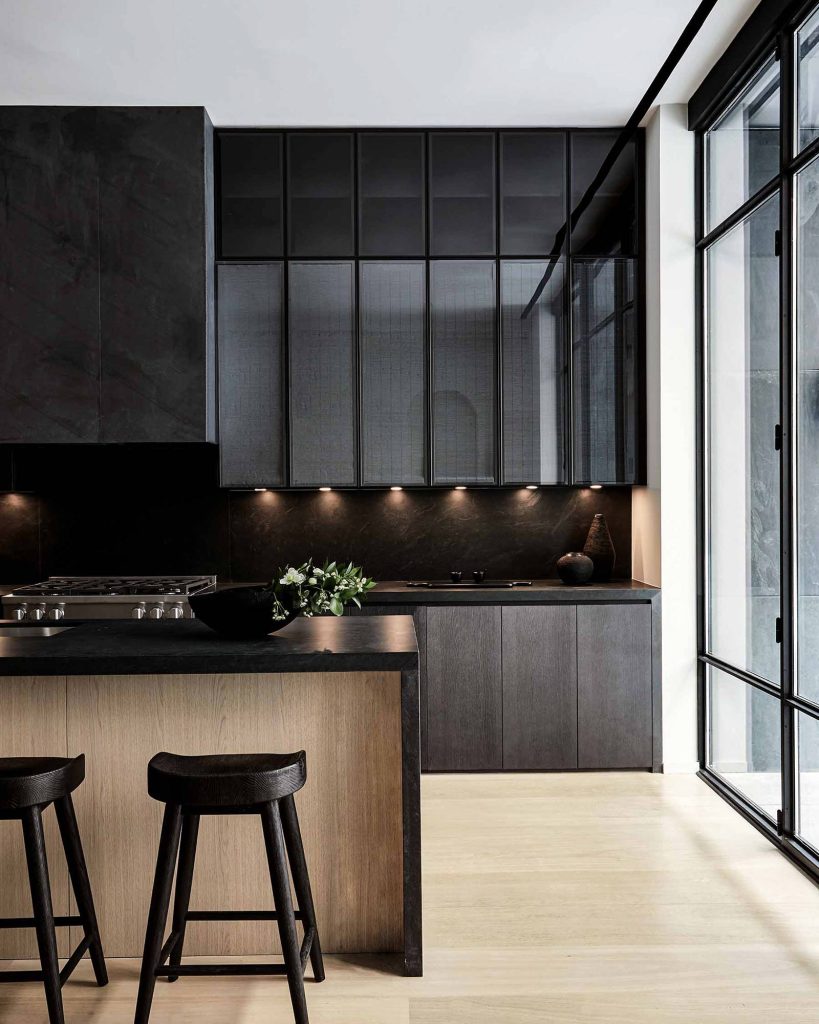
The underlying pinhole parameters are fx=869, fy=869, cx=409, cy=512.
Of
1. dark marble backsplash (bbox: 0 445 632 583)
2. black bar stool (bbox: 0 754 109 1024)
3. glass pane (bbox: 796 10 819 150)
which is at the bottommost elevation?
black bar stool (bbox: 0 754 109 1024)

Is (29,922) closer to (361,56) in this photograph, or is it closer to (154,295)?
(154,295)

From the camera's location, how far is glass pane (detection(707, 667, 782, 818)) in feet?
12.0

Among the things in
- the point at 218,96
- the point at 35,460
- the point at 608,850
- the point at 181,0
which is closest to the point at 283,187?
the point at 218,96

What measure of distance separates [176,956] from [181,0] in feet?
11.4

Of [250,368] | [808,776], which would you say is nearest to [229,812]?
[808,776]

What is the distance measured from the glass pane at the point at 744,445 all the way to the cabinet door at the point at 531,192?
88cm

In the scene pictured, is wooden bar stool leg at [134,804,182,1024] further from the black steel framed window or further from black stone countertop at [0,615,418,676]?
the black steel framed window

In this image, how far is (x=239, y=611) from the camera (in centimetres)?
266

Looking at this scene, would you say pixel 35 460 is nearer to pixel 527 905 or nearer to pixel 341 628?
pixel 341 628

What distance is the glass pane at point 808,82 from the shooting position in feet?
10.4

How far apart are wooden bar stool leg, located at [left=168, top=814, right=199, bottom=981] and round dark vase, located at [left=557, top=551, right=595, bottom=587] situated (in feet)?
8.85

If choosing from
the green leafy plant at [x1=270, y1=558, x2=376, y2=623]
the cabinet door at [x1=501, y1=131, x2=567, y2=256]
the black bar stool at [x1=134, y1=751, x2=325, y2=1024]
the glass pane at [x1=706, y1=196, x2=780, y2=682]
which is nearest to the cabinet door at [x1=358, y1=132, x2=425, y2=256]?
the cabinet door at [x1=501, y1=131, x2=567, y2=256]

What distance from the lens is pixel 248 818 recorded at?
104 inches

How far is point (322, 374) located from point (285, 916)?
3099mm
